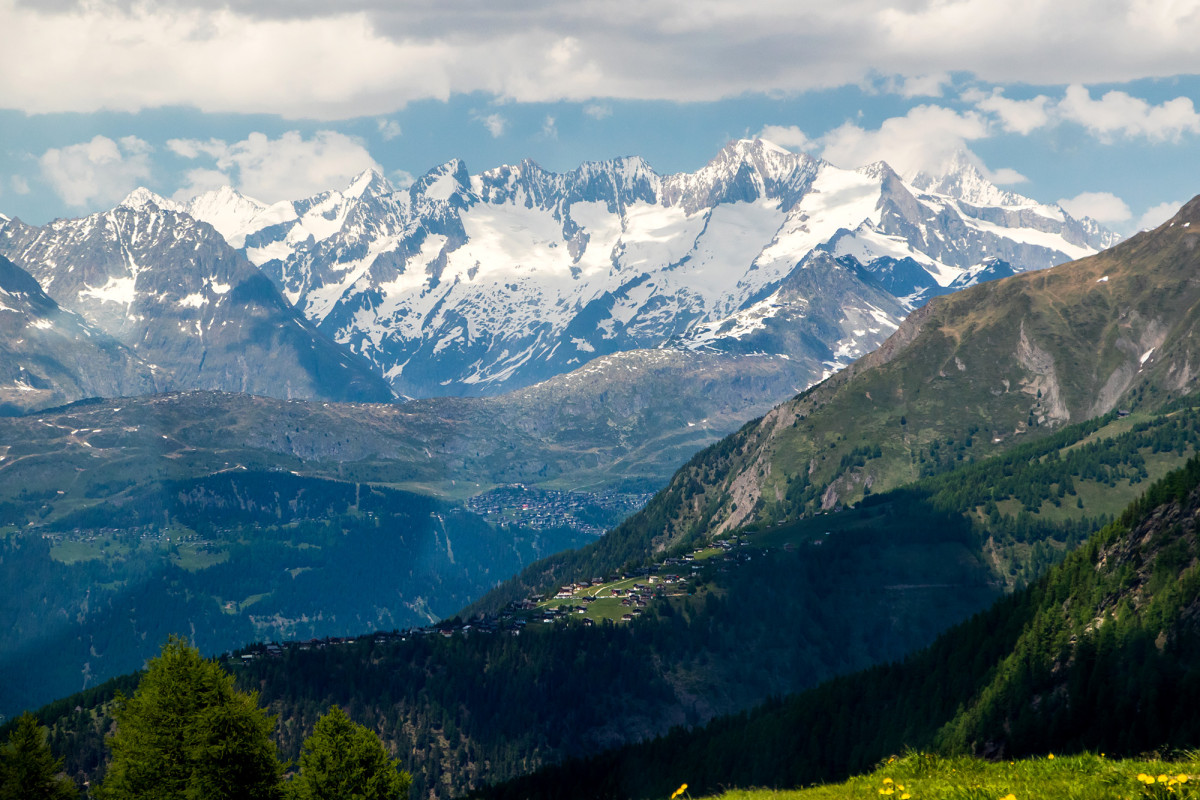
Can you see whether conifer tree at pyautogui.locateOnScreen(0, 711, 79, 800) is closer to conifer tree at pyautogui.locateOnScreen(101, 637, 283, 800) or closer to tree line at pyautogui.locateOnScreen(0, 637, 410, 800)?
tree line at pyautogui.locateOnScreen(0, 637, 410, 800)

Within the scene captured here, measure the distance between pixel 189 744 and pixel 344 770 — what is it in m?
10.1

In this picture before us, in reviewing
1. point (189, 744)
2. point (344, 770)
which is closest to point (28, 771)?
point (189, 744)

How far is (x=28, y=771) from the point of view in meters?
83.2

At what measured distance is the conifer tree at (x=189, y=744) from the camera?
78.8 meters

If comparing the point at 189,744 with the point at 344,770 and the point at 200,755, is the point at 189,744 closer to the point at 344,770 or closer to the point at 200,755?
the point at 200,755

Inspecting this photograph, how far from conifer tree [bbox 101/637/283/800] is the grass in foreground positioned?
131 feet

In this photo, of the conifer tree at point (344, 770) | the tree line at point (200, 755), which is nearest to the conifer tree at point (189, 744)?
the tree line at point (200, 755)

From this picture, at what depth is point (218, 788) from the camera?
78.9 meters

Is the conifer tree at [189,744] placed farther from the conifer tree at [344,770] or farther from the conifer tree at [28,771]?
the conifer tree at [28,771]

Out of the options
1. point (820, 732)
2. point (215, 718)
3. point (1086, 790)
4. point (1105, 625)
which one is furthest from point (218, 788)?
point (820, 732)

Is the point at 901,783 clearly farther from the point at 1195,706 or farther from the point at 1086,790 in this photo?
the point at 1195,706

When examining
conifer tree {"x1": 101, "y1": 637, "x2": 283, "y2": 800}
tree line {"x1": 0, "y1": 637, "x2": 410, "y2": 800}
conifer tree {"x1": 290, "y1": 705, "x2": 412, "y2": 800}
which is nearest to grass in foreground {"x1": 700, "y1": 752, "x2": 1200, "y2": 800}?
conifer tree {"x1": 290, "y1": 705, "x2": 412, "y2": 800}

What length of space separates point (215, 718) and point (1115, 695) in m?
108

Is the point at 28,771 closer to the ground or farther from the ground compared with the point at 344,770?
farther from the ground
